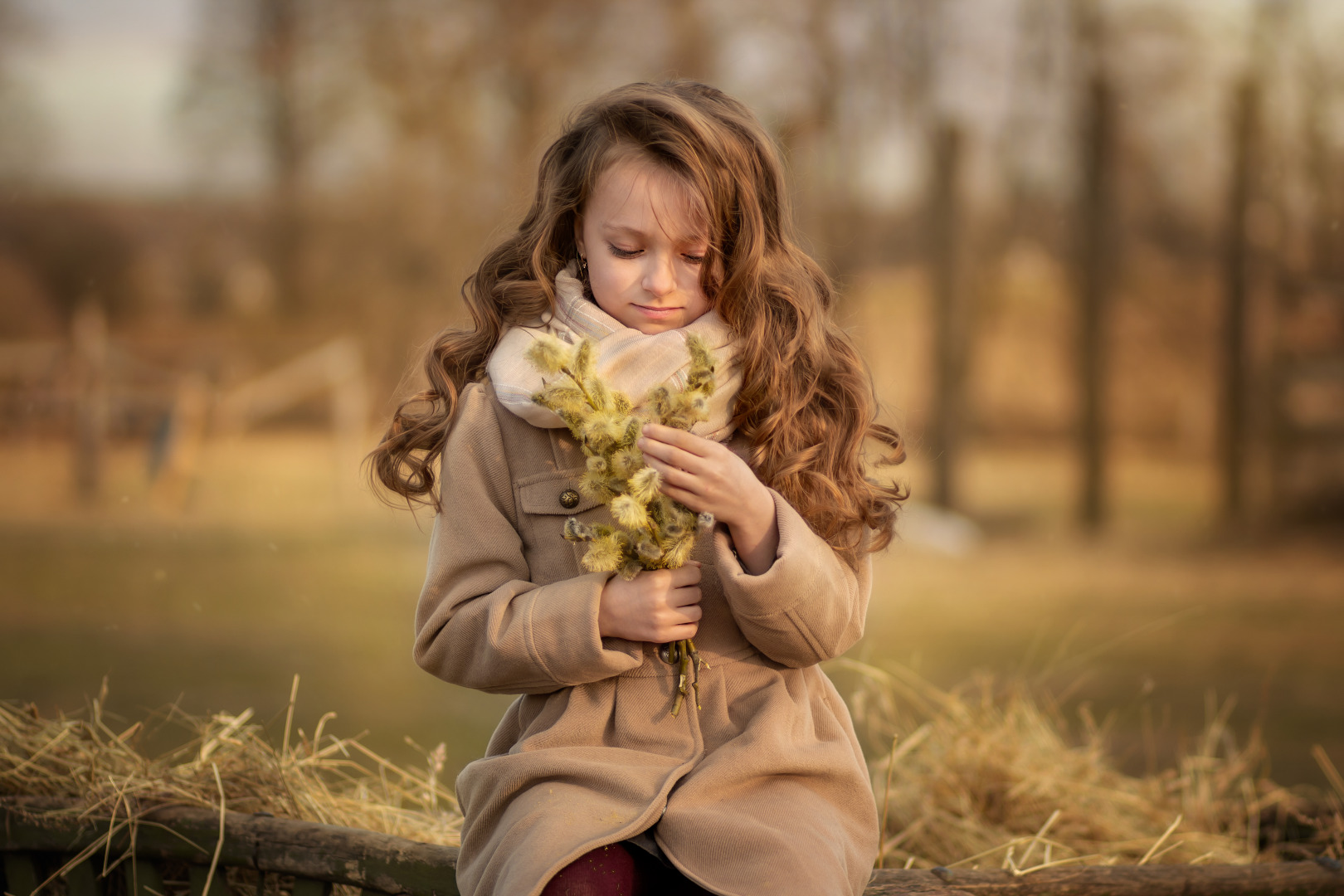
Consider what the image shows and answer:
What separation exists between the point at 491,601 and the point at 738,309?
1.87ft

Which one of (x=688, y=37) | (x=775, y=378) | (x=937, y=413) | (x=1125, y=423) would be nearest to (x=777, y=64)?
(x=688, y=37)

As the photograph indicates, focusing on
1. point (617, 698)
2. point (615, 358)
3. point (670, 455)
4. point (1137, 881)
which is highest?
point (615, 358)

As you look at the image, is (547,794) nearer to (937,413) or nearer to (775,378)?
(775,378)

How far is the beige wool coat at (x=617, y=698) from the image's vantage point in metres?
1.53

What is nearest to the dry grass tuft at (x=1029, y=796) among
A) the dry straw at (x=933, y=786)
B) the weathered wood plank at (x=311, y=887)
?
the dry straw at (x=933, y=786)

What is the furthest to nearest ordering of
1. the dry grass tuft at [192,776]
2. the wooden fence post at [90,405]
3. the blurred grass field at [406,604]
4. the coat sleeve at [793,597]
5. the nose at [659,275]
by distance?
the wooden fence post at [90,405]
the blurred grass field at [406,604]
the dry grass tuft at [192,776]
the nose at [659,275]
the coat sleeve at [793,597]

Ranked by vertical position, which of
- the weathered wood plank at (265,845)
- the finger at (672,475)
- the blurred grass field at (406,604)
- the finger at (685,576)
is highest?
the finger at (672,475)

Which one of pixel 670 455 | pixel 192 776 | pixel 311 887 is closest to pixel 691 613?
pixel 670 455

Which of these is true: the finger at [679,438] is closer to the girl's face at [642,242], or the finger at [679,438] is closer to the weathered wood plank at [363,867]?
the girl's face at [642,242]

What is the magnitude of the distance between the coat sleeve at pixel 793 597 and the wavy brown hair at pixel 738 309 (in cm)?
11

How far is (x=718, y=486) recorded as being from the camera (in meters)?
1.56

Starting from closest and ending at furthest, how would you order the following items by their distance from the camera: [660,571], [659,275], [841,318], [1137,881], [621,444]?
1. [621,444]
2. [660,571]
3. [659,275]
4. [1137,881]
5. [841,318]

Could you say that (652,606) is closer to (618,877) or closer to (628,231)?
(618,877)

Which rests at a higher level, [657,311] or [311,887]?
[657,311]
